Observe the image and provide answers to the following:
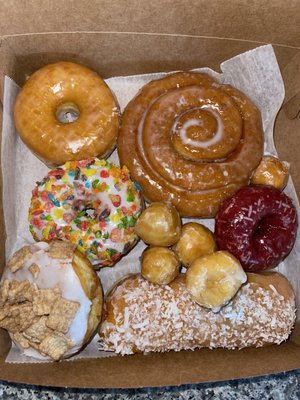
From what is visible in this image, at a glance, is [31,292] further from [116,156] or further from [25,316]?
[116,156]

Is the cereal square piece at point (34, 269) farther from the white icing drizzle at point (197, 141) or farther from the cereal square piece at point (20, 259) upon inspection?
the white icing drizzle at point (197, 141)

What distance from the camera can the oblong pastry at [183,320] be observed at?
1.64 meters

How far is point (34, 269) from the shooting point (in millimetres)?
1561

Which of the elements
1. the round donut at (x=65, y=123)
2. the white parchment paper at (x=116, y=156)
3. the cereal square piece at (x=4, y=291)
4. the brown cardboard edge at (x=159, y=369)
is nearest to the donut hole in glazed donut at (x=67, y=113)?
the round donut at (x=65, y=123)

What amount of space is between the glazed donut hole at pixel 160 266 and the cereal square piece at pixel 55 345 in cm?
31

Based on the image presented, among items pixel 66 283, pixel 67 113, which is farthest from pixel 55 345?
pixel 67 113

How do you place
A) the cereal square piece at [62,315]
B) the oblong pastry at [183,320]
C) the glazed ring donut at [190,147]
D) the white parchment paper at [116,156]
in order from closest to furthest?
the cereal square piece at [62,315]
the oblong pastry at [183,320]
the glazed ring donut at [190,147]
the white parchment paper at [116,156]

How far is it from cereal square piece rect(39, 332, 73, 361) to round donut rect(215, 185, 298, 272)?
0.55 m

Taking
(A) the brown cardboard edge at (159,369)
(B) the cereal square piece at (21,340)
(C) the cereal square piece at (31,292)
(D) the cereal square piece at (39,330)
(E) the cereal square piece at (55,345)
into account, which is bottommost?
(A) the brown cardboard edge at (159,369)

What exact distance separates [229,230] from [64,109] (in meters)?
0.68

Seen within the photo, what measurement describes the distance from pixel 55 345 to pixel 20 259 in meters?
0.27

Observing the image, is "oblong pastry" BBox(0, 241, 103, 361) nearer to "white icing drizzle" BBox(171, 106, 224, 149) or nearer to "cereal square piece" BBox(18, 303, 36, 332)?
"cereal square piece" BBox(18, 303, 36, 332)

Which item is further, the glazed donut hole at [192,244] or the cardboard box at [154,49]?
the glazed donut hole at [192,244]

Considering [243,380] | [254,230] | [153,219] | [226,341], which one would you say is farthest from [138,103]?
[243,380]
